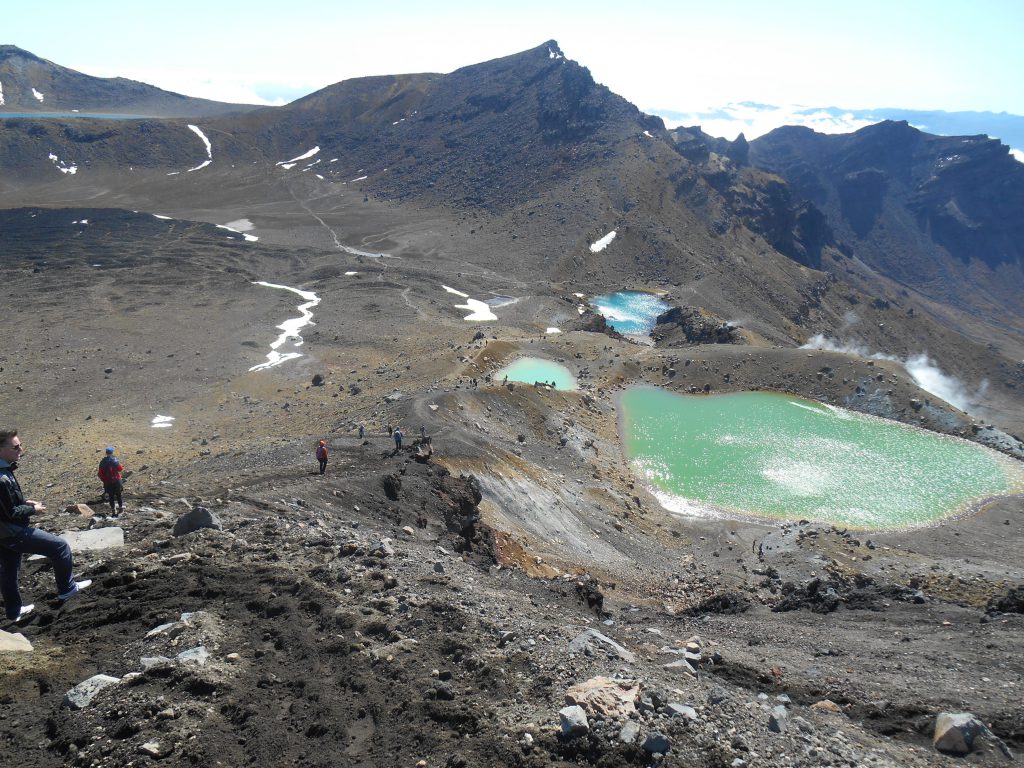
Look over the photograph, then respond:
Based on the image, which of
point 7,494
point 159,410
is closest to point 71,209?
point 159,410

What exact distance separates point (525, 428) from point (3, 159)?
182m

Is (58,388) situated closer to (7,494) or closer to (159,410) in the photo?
(159,410)

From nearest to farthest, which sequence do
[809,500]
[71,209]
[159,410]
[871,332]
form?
[809,500]
[159,410]
[71,209]
[871,332]

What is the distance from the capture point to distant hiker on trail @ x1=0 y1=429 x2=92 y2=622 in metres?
10.6

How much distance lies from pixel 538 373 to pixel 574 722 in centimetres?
4703

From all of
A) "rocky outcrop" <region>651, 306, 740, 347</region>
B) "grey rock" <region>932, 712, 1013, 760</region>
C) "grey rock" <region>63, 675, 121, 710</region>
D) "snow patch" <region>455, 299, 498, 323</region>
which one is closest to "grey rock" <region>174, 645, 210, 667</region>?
"grey rock" <region>63, 675, 121, 710</region>

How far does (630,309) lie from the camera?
328 ft

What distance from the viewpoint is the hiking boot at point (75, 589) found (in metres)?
12.1

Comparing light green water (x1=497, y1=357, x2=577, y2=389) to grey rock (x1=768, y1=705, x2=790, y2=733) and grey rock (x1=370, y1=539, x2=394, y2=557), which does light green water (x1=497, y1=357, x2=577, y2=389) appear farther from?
grey rock (x1=768, y1=705, x2=790, y2=733)

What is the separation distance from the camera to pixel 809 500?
42.4m

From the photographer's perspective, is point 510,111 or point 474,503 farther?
point 510,111

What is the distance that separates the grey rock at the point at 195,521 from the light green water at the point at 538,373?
37033 mm

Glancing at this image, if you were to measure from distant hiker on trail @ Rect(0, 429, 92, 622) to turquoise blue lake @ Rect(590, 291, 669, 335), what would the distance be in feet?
264

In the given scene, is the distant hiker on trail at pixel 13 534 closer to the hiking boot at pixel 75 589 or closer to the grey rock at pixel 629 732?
the hiking boot at pixel 75 589
